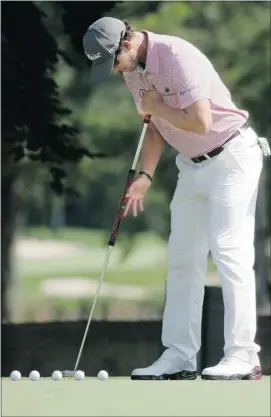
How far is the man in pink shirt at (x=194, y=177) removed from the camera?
17.0 feet

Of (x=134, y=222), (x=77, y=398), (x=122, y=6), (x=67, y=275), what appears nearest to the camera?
(x=77, y=398)

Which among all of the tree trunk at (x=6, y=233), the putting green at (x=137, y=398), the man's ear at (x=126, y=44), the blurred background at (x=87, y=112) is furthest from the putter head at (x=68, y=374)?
the tree trunk at (x=6, y=233)

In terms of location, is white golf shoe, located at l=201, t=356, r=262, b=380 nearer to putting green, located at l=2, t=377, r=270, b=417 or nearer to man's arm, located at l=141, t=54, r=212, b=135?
putting green, located at l=2, t=377, r=270, b=417

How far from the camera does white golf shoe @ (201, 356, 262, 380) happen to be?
5.31 meters

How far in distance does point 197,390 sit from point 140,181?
0.93 metres

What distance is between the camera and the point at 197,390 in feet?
16.6

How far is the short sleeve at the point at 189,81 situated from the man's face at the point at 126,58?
158mm

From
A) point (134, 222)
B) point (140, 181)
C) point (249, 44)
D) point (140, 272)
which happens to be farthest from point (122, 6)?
point (140, 272)

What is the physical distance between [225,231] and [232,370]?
0.55 metres

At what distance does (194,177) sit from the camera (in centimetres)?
539

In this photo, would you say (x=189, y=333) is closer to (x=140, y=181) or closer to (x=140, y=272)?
(x=140, y=181)

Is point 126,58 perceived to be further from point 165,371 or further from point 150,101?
point 165,371

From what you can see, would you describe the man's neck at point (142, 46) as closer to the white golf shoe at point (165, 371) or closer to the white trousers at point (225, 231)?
the white trousers at point (225, 231)

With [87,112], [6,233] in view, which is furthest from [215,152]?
[87,112]
